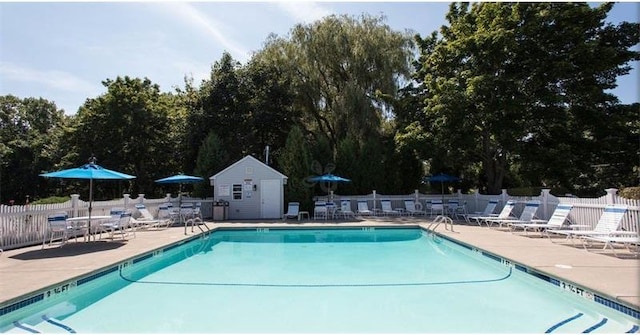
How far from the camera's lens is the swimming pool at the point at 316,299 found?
4980 millimetres

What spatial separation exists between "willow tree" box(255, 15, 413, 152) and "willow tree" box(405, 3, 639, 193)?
3.25 m

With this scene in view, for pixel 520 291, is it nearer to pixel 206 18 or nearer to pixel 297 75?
pixel 206 18

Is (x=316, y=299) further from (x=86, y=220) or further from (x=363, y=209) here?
(x=363, y=209)

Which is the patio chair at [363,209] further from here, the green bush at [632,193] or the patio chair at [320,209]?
the green bush at [632,193]

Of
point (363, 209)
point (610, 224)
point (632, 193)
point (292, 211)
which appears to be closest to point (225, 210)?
point (292, 211)

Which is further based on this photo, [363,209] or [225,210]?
[363,209]

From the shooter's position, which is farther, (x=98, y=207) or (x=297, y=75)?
(x=297, y=75)

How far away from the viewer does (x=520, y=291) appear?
6422 mm

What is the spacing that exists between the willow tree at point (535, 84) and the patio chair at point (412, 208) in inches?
109

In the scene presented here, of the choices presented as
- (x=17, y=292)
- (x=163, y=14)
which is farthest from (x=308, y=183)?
(x=17, y=292)

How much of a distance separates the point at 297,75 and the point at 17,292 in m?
18.7

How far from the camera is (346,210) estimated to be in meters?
18.0

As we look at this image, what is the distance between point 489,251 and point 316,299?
4344 millimetres

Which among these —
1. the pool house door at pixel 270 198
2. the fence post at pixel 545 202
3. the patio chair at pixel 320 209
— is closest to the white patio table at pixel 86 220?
the pool house door at pixel 270 198
